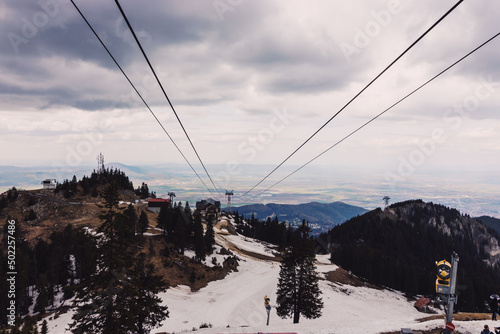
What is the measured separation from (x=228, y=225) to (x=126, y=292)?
10766 centimetres

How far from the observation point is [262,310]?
156 ft

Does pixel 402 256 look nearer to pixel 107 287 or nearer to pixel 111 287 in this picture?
pixel 111 287

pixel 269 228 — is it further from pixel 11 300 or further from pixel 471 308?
pixel 11 300

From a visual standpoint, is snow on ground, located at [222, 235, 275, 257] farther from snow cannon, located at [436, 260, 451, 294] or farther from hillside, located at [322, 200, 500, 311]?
snow cannon, located at [436, 260, 451, 294]

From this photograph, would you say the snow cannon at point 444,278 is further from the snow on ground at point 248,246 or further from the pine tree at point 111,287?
the snow on ground at point 248,246

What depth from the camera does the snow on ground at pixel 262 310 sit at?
2284 centimetres

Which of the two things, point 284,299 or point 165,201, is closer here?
point 284,299

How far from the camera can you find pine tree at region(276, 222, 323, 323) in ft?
115

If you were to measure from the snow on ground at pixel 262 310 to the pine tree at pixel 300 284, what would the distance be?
6.20ft

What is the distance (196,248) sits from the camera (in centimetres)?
6694

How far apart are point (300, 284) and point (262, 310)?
16.0 meters

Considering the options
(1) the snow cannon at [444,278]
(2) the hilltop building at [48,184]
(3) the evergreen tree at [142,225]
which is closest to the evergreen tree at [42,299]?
(3) the evergreen tree at [142,225]

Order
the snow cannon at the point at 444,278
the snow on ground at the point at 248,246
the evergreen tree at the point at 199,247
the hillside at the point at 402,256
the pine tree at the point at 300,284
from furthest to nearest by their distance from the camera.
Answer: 1. the snow on ground at the point at 248,246
2. the hillside at the point at 402,256
3. the evergreen tree at the point at 199,247
4. the pine tree at the point at 300,284
5. the snow cannon at the point at 444,278

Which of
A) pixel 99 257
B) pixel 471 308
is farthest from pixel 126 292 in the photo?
pixel 471 308
